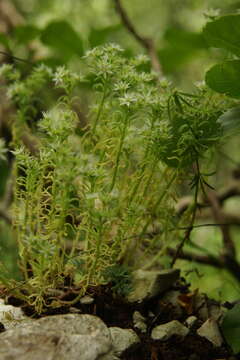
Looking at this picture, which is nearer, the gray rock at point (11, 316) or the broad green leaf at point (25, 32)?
the gray rock at point (11, 316)

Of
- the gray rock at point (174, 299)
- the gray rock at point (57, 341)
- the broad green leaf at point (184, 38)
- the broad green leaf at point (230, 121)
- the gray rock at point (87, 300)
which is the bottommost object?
the gray rock at point (57, 341)

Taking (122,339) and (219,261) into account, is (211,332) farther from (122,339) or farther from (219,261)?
(219,261)

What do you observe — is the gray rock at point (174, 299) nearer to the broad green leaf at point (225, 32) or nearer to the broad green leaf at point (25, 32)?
the broad green leaf at point (225, 32)

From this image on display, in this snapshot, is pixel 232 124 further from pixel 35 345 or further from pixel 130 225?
pixel 35 345

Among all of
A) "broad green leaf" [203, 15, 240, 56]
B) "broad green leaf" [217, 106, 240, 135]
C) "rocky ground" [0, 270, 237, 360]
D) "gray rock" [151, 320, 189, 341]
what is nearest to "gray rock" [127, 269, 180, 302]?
"rocky ground" [0, 270, 237, 360]

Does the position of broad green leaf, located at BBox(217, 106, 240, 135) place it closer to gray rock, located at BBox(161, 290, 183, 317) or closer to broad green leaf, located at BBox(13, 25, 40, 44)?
gray rock, located at BBox(161, 290, 183, 317)

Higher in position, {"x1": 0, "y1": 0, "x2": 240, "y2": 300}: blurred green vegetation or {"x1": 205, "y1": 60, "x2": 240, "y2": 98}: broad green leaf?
{"x1": 0, "y1": 0, "x2": 240, "y2": 300}: blurred green vegetation

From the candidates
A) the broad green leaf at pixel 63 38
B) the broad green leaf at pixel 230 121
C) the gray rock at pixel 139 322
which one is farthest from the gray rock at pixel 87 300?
the broad green leaf at pixel 63 38
